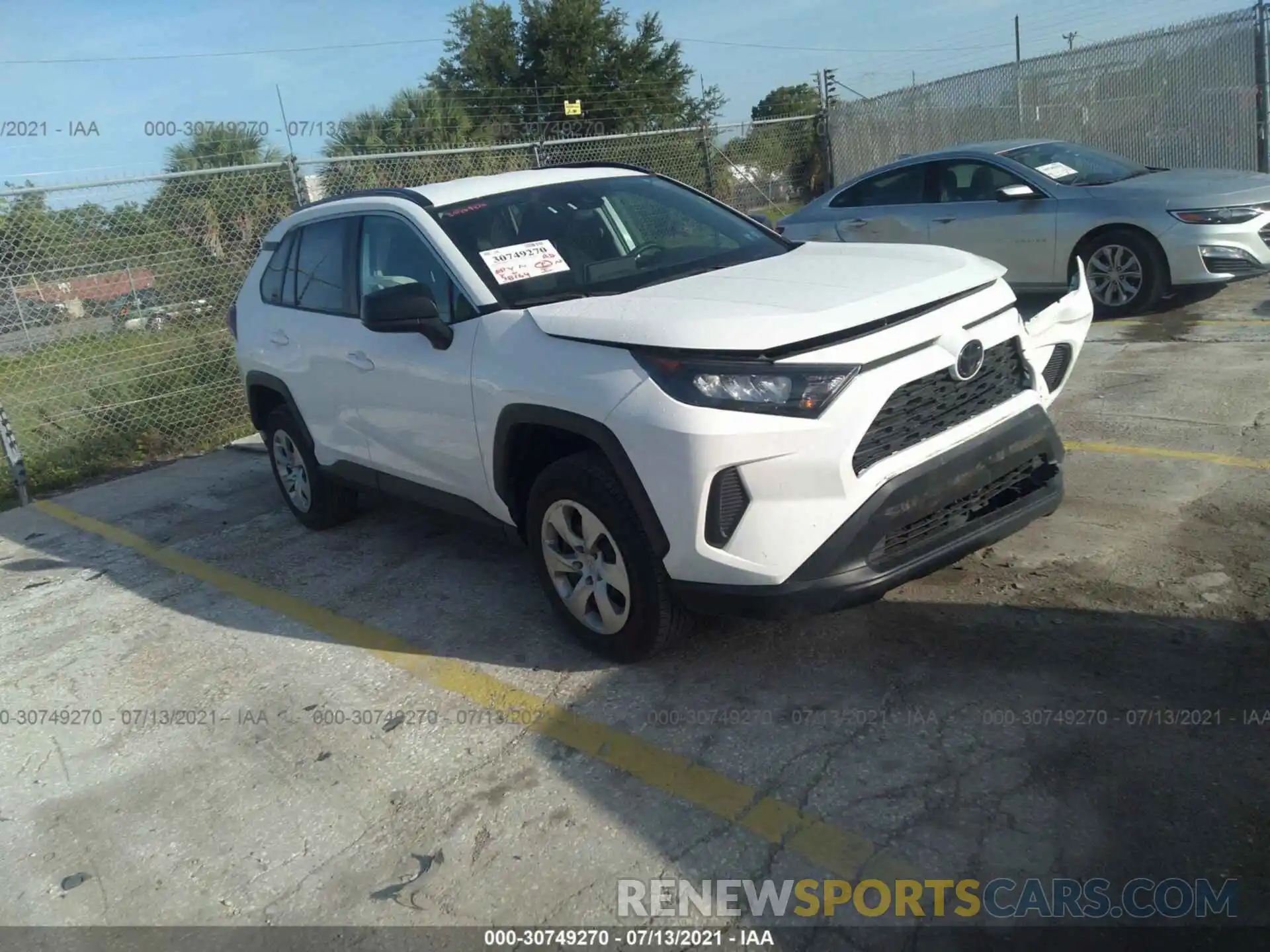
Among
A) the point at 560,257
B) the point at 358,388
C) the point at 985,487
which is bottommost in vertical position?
the point at 985,487

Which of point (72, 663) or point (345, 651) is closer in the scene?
point (345, 651)

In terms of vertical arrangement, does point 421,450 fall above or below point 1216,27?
below

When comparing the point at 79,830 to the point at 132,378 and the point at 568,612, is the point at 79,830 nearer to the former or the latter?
the point at 568,612

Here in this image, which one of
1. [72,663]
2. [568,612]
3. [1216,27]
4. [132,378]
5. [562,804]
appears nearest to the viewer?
[562,804]

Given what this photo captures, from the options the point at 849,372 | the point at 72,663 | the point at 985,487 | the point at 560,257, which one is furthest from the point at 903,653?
the point at 72,663

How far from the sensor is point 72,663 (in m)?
4.92

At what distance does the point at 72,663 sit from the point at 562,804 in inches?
113

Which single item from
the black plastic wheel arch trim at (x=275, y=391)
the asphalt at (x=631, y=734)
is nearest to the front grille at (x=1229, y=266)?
the asphalt at (x=631, y=734)

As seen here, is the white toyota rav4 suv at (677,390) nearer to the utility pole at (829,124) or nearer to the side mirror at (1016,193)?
the side mirror at (1016,193)

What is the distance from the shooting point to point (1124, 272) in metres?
8.70

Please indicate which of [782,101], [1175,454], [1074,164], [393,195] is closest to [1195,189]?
[1074,164]

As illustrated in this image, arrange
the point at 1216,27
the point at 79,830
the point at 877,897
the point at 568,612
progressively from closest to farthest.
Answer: the point at 877,897, the point at 79,830, the point at 568,612, the point at 1216,27

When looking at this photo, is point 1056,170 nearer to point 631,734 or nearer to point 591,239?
point 591,239

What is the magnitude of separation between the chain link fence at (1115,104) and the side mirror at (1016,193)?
580cm
